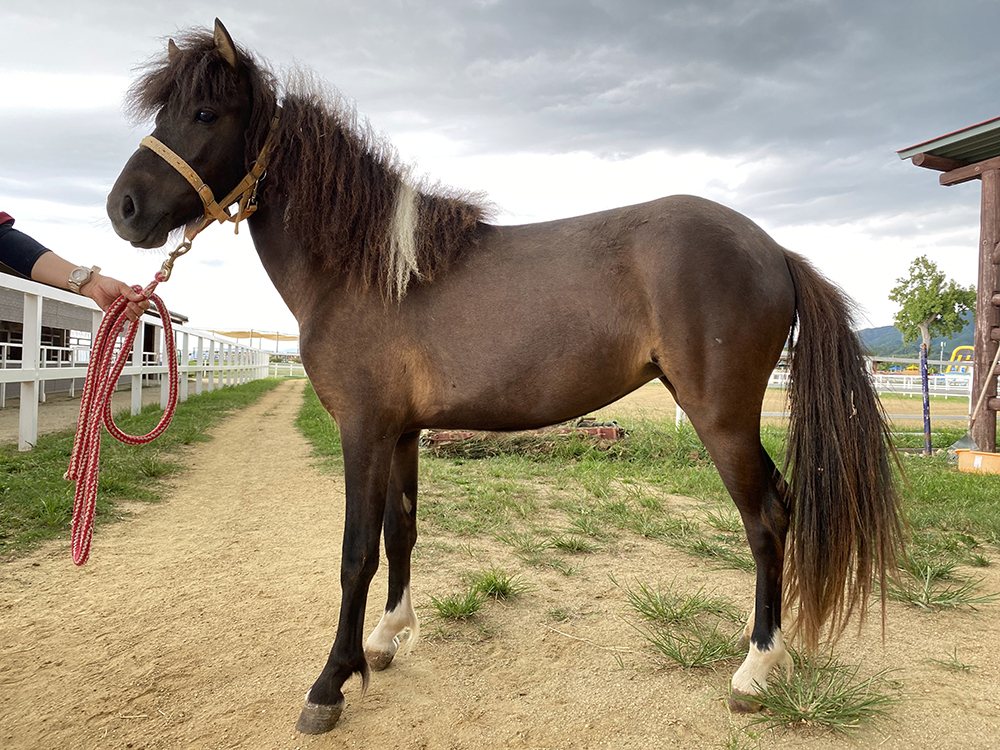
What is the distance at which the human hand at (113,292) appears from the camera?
221 centimetres

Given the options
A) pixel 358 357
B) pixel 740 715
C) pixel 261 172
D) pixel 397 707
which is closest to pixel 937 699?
pixel 740 715

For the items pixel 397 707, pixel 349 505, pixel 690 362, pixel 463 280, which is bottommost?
pixel 397 707

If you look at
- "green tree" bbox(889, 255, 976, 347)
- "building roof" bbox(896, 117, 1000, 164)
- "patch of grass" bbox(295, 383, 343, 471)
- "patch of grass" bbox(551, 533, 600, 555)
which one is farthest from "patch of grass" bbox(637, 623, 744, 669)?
"green tree" bbox(889, 255, 976, 347)

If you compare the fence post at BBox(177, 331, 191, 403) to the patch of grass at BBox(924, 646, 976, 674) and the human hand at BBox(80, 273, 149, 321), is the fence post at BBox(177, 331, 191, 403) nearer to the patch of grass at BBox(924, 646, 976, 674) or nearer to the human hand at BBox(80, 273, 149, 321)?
the human hand at BBox(80, 273, 149, 321)

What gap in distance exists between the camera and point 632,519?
13.7 ft

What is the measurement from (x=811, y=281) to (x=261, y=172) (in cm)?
221

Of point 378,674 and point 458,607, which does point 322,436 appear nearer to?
point 458,607

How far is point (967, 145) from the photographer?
21.8 ft

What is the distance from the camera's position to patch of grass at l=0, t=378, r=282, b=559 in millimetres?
3564

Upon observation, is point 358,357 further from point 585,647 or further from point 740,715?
point 740,715

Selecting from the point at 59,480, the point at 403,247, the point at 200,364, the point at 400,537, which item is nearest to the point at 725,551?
the point at 400,537

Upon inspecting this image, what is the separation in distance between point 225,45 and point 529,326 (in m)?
1.54

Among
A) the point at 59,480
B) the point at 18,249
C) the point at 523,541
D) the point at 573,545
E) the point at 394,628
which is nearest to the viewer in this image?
the point at 18,249

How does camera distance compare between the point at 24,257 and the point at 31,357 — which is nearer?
the point at 24,257
